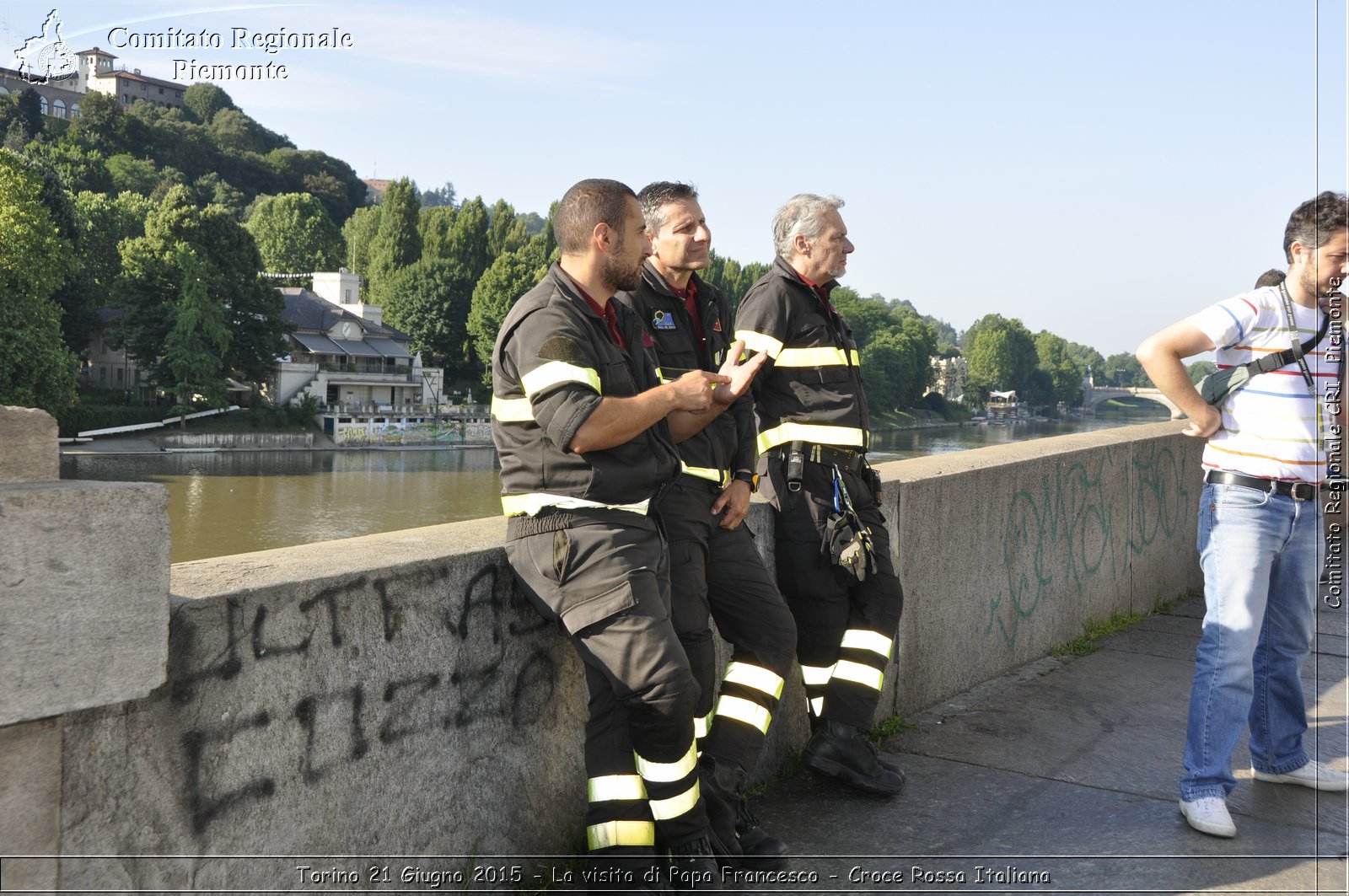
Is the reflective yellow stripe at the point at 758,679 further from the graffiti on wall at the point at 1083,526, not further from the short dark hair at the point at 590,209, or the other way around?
the graffiti on wall at the point at 1083,526

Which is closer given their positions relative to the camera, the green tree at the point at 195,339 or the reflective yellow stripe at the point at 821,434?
the reflective yellow stripe at the point at 821,434

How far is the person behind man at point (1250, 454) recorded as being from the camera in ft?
13.0

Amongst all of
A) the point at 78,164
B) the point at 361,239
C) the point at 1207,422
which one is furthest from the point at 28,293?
the point at 361,239

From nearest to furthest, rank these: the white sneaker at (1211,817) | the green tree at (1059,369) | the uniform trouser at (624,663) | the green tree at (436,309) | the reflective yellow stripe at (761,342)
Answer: the uniform trouser at (624,663) → the white sneaker at (1211,817) → the reflective yellow stripe at (761,342) → the green tree at (436,309) → the green tree at (1059,369)

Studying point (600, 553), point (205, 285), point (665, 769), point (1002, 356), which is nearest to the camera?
point (600, 553)

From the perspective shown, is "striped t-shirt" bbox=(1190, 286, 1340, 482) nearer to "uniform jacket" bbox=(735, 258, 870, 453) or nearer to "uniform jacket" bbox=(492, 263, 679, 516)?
"uniform jacket" bbox=(735, 258, 870, 453)

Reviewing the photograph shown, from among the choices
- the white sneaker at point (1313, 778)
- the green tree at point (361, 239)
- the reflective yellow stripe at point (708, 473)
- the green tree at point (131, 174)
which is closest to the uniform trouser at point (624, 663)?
the reflective yellow stripe at point (708, 473)

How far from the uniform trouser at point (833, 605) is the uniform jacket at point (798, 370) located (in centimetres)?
14

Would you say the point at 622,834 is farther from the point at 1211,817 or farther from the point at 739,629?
the point at 1211,817

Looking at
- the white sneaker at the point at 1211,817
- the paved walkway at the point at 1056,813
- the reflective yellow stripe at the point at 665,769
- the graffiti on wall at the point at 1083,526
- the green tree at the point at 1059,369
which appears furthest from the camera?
the green tree at the point at 1059,369

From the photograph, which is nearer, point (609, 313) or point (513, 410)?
point (513, 410)

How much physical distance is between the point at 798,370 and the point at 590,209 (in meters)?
1.33

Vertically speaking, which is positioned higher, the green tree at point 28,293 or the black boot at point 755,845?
the green tree at point 28,293

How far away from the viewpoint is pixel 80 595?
241 centimetres
